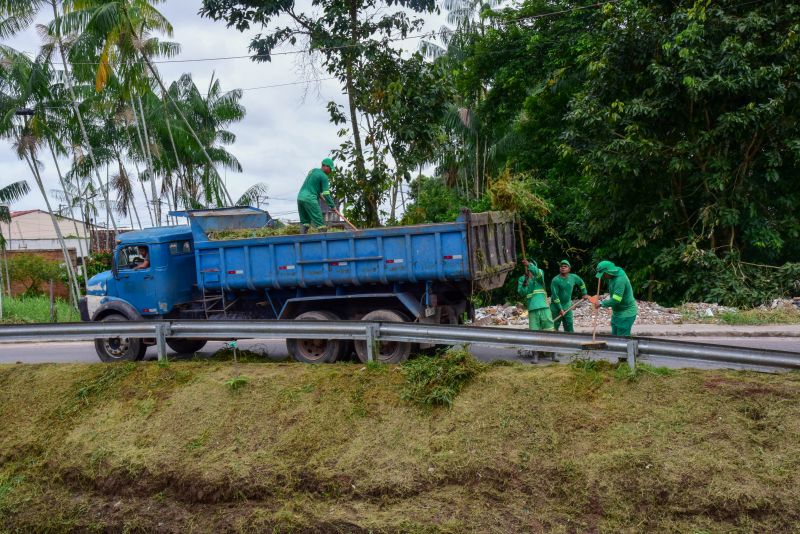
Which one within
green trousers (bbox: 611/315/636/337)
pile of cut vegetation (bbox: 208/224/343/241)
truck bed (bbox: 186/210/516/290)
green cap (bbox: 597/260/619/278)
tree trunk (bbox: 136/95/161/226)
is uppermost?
tree trunk (bbox: 136/95/161/226)

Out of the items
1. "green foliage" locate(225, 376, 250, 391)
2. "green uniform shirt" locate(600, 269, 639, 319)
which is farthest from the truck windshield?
"green uniform shirt" locate(600, 269, 639, 319)

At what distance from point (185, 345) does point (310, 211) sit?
311cm

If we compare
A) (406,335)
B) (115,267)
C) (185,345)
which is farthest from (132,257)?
(406,335)

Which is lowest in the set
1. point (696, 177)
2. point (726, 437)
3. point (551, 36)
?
point (726, 437)

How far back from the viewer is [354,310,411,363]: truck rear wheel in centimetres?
973

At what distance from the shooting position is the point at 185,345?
12367mm

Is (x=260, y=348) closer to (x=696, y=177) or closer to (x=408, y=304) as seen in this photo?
(x=408, y=304)

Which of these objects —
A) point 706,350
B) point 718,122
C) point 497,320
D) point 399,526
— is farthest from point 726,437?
point 718,122

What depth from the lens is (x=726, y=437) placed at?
583 cm

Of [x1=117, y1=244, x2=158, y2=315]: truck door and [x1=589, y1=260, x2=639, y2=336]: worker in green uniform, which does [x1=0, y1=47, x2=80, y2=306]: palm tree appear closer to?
[x1=117, y1=244, x2=158, y2=315]: truck door

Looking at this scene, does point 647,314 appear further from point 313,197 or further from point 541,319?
point 313,197

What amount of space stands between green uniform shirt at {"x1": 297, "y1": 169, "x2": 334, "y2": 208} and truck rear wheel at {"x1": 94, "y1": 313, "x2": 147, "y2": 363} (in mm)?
3433

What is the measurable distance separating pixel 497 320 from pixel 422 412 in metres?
10.4

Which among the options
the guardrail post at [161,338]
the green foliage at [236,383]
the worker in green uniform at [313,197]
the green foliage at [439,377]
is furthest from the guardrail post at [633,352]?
the worker in green uniform at [313,197]
